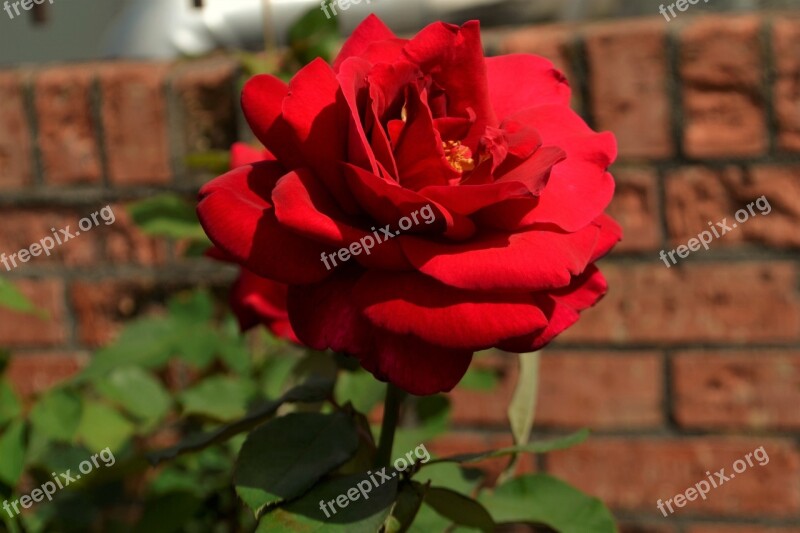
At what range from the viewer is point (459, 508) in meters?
0.39

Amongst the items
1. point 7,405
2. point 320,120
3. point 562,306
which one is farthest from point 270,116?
point 7,405

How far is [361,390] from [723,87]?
1.61ft

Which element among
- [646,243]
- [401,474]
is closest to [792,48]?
[646,243]

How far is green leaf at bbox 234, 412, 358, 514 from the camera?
0.35m

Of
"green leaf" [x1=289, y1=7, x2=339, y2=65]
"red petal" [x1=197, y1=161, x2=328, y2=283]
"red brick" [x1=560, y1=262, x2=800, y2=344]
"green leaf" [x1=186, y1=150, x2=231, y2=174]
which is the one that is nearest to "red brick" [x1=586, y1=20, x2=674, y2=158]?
"red brick" [x1=560, y1=262, x2=800, y2=344]

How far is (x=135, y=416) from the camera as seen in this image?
81 cm

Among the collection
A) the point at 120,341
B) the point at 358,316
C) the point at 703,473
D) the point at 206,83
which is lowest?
the point at 703,473

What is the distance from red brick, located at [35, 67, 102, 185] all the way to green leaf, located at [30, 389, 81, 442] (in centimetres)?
39

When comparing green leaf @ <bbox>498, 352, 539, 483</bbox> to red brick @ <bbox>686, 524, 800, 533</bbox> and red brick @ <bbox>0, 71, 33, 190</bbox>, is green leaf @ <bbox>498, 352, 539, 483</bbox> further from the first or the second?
red brick @ <bbox>0, 71, 33, 190</bbox>

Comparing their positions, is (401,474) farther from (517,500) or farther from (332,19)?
(332,19)

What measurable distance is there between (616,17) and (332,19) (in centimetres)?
38

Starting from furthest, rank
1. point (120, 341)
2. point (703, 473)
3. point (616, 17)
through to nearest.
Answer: point (616, 17)
point (703, 473)
point (120, 341)

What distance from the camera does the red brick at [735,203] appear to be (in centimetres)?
80

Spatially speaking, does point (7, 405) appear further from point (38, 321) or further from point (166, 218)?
point (38, 321)
